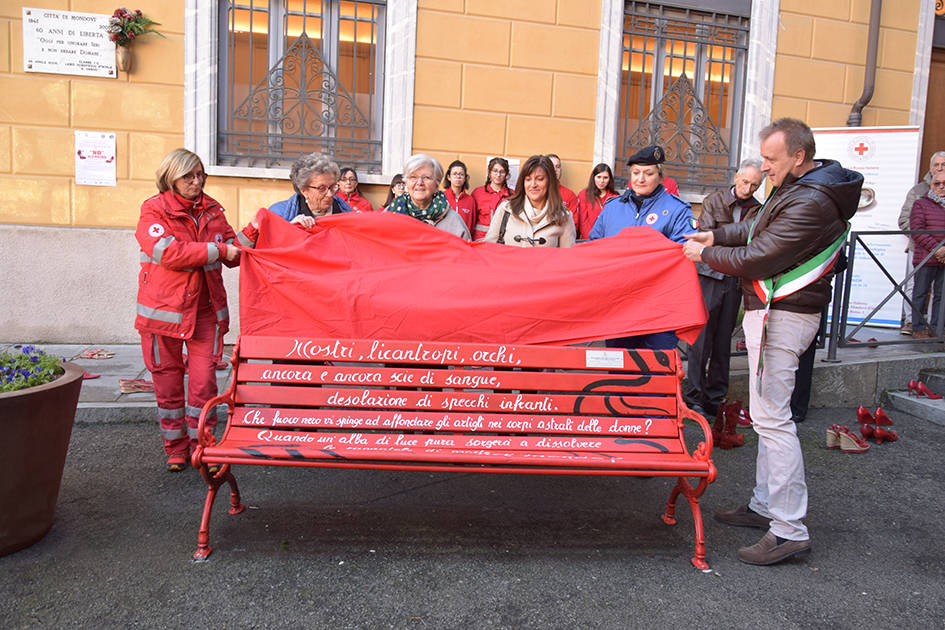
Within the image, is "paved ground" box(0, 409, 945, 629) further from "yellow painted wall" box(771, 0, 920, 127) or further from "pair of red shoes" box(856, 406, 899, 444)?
"yellow painted wall" box(771, 0, 920, 127)

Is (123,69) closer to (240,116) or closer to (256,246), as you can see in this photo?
(240,116)

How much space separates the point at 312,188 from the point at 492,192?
10.8ft

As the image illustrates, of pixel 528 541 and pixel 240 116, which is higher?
pixel 240 116

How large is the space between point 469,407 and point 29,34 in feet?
21.4

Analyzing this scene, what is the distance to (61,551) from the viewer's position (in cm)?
320

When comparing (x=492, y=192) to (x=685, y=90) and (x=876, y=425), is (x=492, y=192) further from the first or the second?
(x=876, y=425)

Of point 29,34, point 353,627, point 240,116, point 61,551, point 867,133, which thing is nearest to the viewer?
point 353,627

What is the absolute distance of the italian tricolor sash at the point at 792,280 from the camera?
3.35m

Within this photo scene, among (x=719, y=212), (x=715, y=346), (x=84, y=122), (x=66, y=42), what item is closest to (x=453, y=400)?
(x=715, y=346)

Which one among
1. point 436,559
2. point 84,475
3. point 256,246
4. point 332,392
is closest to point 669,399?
point 436,559

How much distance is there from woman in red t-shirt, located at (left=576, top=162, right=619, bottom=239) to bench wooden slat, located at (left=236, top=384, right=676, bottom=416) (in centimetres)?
394

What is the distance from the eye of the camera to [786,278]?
3383mm

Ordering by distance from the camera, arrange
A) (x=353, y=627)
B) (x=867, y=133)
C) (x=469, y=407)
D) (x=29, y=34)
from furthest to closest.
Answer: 1. (x=867, y=133)
2. (x=29, y=34)
3. (x=469, y=407)
4. (x=353, y=627)

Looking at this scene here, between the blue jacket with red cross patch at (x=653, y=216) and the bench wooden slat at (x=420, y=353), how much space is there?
1.05m
